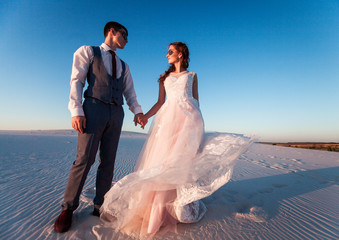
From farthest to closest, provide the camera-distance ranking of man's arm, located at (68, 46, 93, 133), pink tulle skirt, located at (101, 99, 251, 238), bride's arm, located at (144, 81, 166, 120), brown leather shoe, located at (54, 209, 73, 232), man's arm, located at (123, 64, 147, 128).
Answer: bride's arm, located at (144, 81, 166, 120)
man's arm, located at (123, 64, 147, 128)
man's arm, located at (68, 46, 93, 133)
brown leather shoe, located at (54, 209, 73, 232)
pink tulle skirt, located at (101, 99, 251, 238)

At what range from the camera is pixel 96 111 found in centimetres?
181

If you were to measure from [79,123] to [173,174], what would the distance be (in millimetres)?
1052

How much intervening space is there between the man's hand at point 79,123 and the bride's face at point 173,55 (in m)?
1.35

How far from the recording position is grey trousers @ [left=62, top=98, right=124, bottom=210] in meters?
1.76

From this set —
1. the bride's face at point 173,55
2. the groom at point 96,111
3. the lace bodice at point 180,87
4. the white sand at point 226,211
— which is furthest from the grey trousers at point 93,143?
the bride's face at point 173,55

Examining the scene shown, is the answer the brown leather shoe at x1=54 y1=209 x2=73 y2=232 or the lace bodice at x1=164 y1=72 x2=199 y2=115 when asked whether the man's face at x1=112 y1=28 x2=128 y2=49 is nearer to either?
the lace bodice at x1=164 y1=72 x2=199 y2=115

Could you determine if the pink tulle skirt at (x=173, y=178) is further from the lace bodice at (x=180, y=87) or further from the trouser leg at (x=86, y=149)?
the trouser leg at (x=86, y=149)

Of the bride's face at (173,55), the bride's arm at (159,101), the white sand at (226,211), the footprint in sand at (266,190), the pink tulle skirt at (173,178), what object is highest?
the bride's face at (173,55)

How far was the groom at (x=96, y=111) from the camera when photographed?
175 centimetres

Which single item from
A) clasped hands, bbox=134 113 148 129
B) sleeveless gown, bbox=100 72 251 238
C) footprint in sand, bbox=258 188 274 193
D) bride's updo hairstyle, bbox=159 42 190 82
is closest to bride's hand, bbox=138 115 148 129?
clasped hands, bbox=134 113 148 129

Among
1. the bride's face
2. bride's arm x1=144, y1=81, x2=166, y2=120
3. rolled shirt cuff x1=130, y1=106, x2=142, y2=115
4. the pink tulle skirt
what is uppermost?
the bride's face

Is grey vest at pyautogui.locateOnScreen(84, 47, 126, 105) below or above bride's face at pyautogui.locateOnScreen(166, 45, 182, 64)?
below

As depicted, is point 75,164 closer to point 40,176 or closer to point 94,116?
point 94,116

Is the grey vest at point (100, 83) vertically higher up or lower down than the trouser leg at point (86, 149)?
higher up
